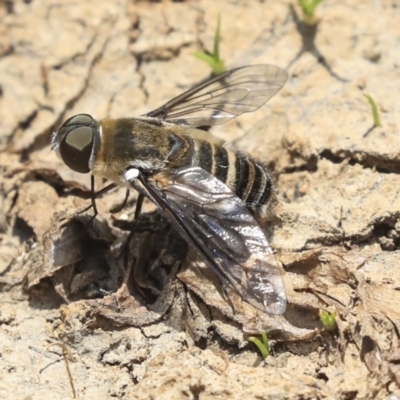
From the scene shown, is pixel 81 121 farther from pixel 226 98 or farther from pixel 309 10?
pixel 309 10

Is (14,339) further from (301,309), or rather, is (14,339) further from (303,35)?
(303,35)

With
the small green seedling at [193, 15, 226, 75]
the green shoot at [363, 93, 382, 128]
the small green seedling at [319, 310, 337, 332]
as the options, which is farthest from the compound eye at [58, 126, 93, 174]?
the green shoot at [363, 93, 382, 128]

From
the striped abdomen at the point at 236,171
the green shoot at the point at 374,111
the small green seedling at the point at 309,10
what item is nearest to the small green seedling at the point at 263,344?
the striped abdomen at the point at 236,171

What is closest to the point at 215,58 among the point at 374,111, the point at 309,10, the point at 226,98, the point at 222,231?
the point at 226,98

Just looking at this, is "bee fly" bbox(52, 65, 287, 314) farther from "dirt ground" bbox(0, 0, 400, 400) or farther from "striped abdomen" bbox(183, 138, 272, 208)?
"dirt ground" bbox(0, 0, 400, 400)

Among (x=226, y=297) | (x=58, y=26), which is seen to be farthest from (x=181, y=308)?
(x=58, y=26)

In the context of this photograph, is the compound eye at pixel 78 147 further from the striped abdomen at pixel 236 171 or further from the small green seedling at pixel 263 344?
the small green seedling at pixel 263 344
